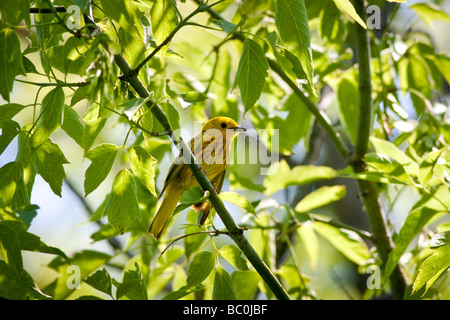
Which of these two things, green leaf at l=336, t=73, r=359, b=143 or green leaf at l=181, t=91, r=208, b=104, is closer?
green leaf at l=181, t=91, r=208, b=104

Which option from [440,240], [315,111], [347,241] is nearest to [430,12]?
[315,111]

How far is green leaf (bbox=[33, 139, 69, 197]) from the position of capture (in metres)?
1.59

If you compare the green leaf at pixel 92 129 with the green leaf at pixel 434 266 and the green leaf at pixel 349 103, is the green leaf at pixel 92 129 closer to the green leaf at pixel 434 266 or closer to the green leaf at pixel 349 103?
the green leaf at pixel 434 266

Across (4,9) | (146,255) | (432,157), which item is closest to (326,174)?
(432,157)

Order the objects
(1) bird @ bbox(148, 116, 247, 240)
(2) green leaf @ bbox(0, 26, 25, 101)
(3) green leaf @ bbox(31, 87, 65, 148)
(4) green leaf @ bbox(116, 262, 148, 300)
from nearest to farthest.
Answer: (2) green leaf @ bbox(0, 26, 25, 101)
(3) green leaf @ bbox(31, 87, 65, 148)
(4) green leaf @ bbox(116, 262, 148, 300)
(1) bird @ bbox(148, 116, 247, 240)

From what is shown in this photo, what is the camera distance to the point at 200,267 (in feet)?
5.61

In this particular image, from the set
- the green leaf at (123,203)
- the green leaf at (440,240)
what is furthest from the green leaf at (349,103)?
the green leaf at (123,203)

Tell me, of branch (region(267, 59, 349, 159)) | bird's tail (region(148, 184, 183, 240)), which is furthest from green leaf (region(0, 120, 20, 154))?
branch (region(267, 59, 349, 159))

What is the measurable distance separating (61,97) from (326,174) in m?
1.59

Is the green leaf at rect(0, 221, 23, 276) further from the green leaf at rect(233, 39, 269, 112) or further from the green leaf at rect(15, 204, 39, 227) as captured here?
the green leaf at rect(233, 39, 269, 112)

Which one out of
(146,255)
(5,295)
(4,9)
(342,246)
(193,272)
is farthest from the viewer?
(342,246)

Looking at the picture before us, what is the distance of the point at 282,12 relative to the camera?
55.8 inches
